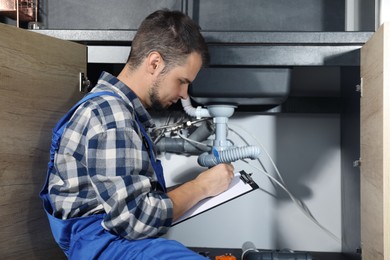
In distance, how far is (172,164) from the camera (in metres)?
1.64

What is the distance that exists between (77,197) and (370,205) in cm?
60

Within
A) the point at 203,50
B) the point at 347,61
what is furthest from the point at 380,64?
the point at 203,50

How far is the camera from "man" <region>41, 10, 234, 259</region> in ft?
2.87

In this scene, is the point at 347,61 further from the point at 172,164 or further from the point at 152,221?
the point at 172,164

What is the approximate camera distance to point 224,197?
1.09 metres

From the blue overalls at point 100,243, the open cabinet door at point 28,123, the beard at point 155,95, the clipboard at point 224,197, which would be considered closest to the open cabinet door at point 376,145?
the clipboard at point 224,197

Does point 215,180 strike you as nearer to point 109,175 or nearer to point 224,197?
point 224,197

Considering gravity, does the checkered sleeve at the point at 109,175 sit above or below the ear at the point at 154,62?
below

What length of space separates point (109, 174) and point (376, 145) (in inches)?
20.2

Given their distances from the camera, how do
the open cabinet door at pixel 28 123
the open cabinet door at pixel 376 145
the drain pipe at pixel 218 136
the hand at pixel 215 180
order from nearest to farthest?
the open cabinet door at pixel 376 145 < the open cabinet door at pixel 28 123 < the hand at pixel 215 180 < the drain pipe at pixel 218 136

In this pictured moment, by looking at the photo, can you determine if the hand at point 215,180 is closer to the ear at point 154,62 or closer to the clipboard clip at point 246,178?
the clipboard clip at point 246,178

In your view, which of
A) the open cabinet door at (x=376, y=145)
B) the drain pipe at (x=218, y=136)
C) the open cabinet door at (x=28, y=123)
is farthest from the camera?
the drain pipe at (x=218, y=136)

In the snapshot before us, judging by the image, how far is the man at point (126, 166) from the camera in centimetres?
88

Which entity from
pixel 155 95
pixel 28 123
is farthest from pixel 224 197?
pixel 28 123
